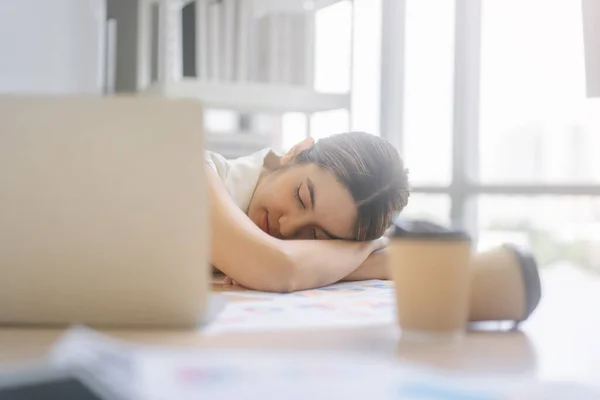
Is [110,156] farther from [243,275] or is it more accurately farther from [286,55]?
[286,55]

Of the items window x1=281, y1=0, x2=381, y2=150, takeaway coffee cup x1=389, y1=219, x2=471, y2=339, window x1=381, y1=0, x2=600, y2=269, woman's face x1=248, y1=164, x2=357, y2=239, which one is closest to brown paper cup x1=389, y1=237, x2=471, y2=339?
takeaway coffee cup x1=389, y1=219, x2=471, y2=339

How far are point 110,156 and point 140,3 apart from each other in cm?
252

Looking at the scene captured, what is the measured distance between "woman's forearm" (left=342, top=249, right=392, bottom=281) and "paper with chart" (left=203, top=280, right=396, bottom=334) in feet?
0.51

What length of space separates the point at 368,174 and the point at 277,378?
82cm

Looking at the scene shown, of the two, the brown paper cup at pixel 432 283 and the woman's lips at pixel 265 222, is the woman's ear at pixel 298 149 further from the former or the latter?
the brown paper cup at pixel 432 283

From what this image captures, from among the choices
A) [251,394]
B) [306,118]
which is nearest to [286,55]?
[306,118]

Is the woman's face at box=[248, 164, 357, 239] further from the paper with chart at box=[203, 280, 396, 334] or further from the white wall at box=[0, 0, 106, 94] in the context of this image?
the white wall at box=[0, 0, 106, 94]

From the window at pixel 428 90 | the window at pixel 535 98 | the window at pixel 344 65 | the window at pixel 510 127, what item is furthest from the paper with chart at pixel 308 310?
the window at pixel 344 65

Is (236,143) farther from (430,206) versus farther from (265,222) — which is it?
(265,222)

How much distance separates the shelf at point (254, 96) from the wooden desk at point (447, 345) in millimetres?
2090

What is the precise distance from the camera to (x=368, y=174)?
1.27 m

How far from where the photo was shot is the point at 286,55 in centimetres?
319

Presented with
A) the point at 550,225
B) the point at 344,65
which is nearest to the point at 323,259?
the point at 550,225

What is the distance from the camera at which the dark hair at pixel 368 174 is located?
49.7 inches
